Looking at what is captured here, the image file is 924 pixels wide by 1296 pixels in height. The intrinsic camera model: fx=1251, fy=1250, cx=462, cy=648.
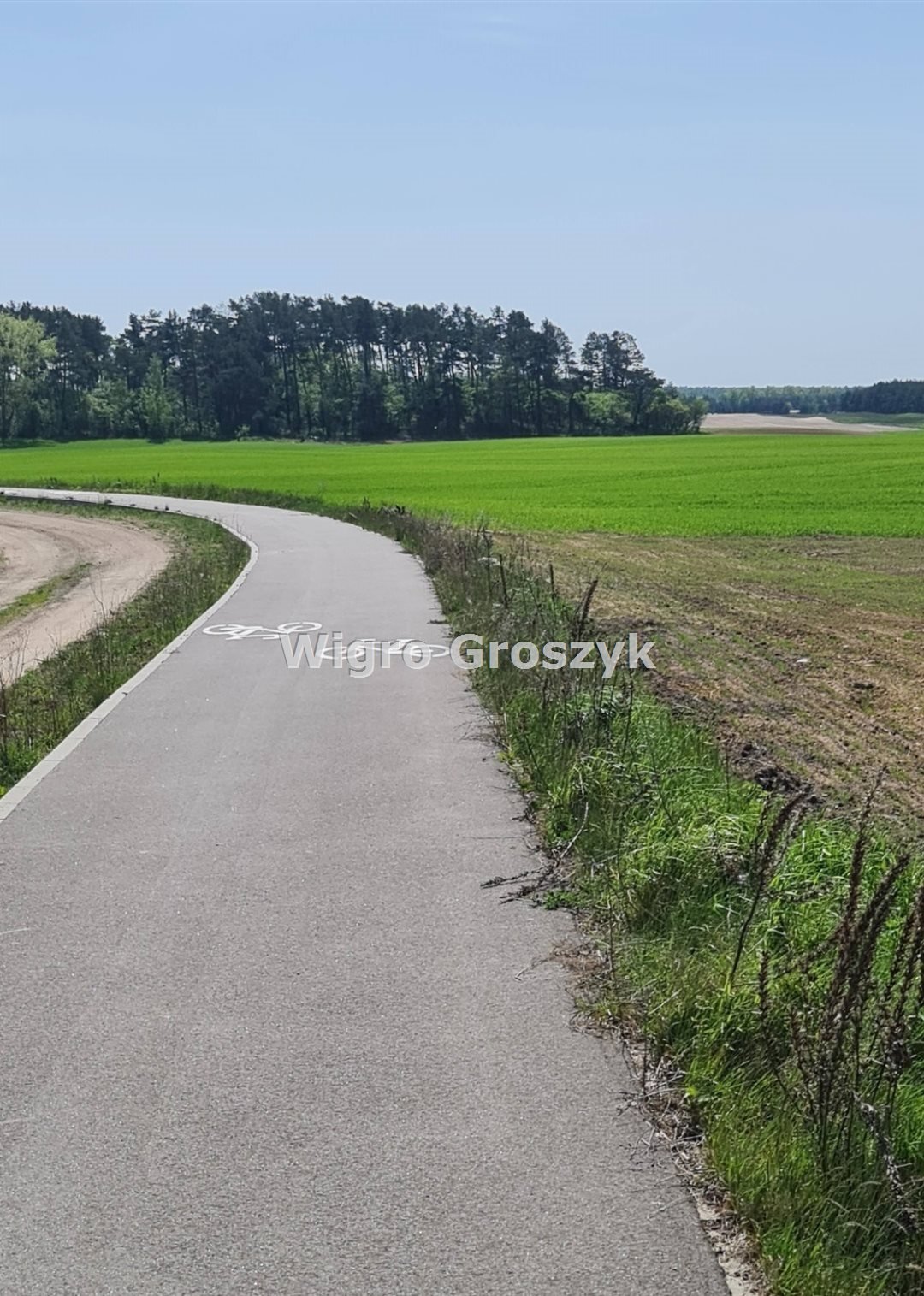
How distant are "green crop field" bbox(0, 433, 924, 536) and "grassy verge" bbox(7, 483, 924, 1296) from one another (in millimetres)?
25326

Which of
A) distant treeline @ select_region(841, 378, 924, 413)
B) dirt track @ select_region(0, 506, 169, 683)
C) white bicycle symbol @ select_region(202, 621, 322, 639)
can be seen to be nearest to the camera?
white bicycle symbol @ select_region(202, 621, 322, 639)

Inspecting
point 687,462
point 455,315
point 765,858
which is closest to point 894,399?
point 455,315

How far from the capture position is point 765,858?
4.60 metres

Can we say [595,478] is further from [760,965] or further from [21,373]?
[21,373]

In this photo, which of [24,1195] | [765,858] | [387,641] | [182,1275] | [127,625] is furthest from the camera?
[127,625]

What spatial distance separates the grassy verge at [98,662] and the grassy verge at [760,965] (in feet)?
13.0

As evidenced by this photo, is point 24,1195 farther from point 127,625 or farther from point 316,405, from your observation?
point 316,405

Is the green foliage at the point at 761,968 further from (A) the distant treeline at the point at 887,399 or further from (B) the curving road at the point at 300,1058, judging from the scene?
(A) the distant treeline at the point at 887,399

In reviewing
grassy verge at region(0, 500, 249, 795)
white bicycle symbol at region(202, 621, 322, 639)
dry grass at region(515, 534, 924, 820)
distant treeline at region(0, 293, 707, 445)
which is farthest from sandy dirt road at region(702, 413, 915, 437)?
white bicycle symbol at region(202, 621, 322, 639)

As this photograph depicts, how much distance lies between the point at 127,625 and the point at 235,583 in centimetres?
364

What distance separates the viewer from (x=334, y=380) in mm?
138875

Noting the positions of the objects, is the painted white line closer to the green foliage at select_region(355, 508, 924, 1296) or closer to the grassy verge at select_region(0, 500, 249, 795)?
the grassy verge at select_region(0, 500, 249, 795)

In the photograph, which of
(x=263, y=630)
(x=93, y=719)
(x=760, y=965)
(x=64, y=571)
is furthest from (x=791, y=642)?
(x=64, y=571)

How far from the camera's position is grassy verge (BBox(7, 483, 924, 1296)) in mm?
3574
